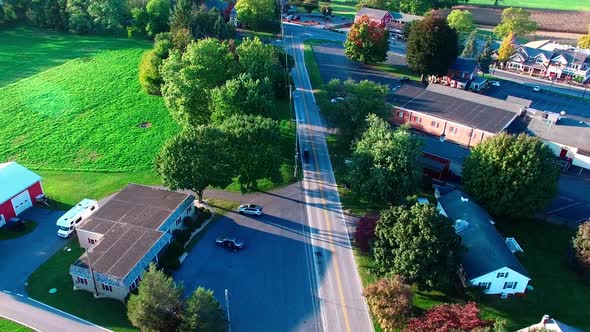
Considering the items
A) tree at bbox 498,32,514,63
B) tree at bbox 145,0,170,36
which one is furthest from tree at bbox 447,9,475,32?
tree at bbox 145,0,170,36

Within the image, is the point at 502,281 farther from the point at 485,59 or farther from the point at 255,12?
the point at 255,12

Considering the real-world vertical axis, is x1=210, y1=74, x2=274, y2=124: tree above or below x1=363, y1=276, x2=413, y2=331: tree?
above

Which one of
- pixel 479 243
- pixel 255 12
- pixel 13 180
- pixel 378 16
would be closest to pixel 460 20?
pixel 378 16

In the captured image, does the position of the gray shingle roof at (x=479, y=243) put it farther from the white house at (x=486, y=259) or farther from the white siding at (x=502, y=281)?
the white siding at (x=502, y=281)

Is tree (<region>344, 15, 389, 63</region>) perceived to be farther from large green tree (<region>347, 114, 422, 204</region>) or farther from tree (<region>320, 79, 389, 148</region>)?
large green tree (<region>347, 114, 422, 204</region>)

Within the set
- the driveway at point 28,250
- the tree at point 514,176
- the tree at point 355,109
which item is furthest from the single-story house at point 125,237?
the tree at point 514,176
